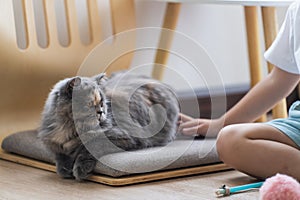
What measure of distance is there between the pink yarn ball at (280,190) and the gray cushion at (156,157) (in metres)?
0.32

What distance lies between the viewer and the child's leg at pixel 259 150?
1.17m

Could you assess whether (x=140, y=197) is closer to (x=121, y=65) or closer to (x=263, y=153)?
(x=263, y=153)

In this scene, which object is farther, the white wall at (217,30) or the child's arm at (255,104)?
the white wall at (217,30)

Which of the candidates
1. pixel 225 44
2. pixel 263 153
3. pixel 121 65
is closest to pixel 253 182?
pixel 263 153

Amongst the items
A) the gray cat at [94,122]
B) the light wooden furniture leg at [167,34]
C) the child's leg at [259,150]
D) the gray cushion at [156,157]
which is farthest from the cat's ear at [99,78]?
the light wooden furniture leg at [167,34]

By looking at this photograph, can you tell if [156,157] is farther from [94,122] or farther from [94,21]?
[94,21]

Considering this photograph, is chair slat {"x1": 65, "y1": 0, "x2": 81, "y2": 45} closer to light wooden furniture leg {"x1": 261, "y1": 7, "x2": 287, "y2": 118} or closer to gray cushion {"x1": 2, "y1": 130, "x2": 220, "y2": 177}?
gray cushion {"x1": 2, "y1": 130, "x2": 220, "y2": 177}

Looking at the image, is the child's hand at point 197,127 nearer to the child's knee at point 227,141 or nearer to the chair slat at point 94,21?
the child's knee at point 227,141

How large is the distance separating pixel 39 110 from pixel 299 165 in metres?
0.77

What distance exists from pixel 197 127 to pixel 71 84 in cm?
34

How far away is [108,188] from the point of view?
1210mm

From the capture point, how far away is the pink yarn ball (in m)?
0.96

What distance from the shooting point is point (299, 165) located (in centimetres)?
116

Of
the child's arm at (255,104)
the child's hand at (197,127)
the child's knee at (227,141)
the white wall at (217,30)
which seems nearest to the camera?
the child's knee at (227,141)
